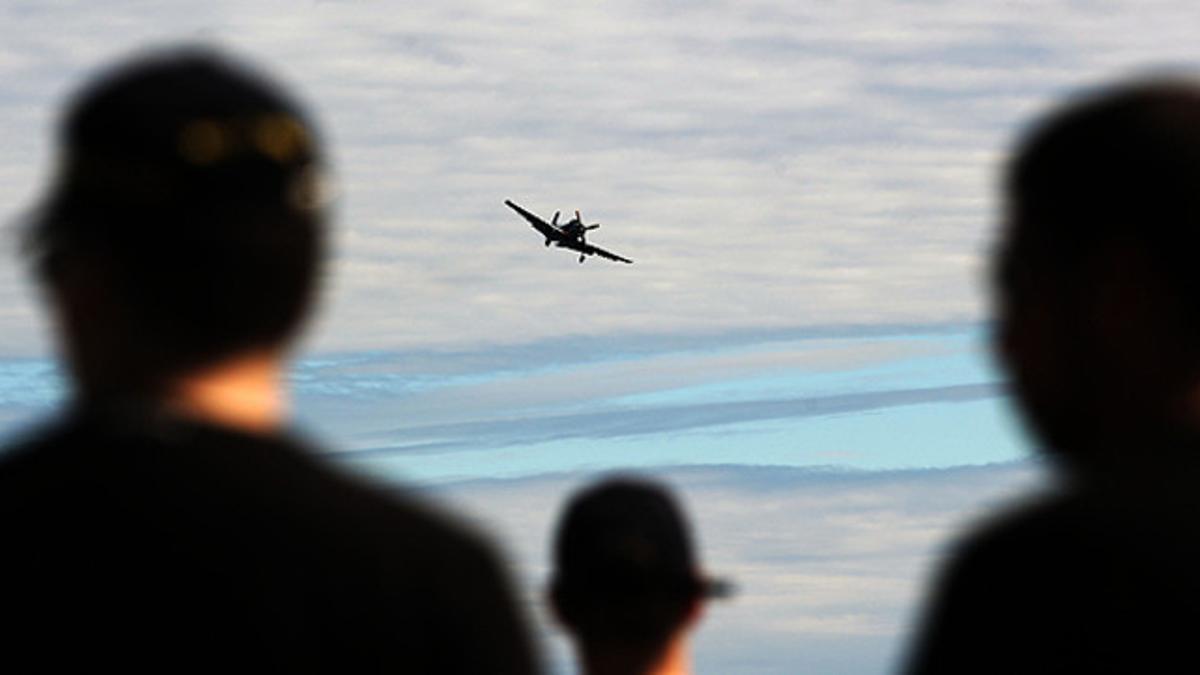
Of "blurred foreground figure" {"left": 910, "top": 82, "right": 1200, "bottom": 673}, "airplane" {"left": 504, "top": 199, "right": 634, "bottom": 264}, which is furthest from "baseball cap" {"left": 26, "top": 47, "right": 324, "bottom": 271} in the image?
"airplane" {"left": 504, "top": 199, "right": 634, "bottom": 264}

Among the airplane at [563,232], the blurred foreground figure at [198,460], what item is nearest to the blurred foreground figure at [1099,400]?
the blurred foreground figure at [198,460]

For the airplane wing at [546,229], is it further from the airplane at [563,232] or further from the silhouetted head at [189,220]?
the silhouetted head at [189,220]

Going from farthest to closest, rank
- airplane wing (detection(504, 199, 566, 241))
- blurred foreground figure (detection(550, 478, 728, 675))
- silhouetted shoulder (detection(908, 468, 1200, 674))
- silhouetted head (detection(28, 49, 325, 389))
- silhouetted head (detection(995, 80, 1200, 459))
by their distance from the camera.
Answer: airplane wing (detection(504, 199, 566, 241)) → blurred foreground figure (detection(550, 478, 728, 675)) → silhouetted head (detection(995, 80, 1200, 459)) → silhouetted head (detection(28, 49, 325, 389)) → silhouetted shoulder (detection(908, 468, 1200, 674))

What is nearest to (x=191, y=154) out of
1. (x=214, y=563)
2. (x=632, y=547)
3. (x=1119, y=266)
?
(x=214, y=563)

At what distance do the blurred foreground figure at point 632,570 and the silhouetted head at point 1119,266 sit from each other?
3.70 meters

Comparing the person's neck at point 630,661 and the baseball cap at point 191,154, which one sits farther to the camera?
the person's neck at point 630,661

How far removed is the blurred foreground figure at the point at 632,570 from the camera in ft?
30.0

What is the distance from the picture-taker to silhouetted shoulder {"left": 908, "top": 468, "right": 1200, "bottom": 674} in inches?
197

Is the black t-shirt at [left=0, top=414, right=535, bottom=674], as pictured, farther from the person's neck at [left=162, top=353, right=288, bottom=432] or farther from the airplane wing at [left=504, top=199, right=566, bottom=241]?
the airplane wing at [left=504, top=199, right=566, bottom=241]

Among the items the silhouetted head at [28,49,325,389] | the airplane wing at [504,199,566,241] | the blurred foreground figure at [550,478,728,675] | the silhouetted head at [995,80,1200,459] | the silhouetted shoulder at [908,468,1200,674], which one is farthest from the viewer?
the airplane wing at [504,199,566,241]

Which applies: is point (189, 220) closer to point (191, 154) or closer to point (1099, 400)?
point (191, 154)

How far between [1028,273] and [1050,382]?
0.76 feet

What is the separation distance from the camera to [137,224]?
5301mm

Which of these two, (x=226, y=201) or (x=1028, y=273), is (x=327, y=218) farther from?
(x=1028, y=273)
